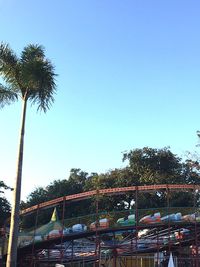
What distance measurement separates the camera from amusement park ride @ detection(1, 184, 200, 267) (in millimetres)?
26578

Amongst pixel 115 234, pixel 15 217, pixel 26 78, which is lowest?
pixel 15 217

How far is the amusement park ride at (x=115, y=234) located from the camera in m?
26.6

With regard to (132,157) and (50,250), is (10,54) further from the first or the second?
(132,157)

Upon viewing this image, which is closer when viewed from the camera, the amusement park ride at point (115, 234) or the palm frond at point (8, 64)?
the palm frond at point (8, 64)

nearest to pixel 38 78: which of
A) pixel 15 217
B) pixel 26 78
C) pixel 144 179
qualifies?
pixel 26 78

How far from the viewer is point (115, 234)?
29.0 metres

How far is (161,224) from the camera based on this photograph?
87.5 feet

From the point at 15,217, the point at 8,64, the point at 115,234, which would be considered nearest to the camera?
the point at 15,217

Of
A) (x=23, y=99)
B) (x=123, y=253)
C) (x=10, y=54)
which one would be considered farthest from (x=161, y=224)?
(x=10, y=54)

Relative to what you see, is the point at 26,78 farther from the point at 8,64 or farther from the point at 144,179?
the point at 144,179

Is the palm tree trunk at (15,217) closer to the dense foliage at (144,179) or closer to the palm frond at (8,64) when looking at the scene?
the palm frond at (8,64)

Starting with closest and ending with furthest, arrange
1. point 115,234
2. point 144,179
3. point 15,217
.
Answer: point 15,217 → point 115,234 → point 144,179

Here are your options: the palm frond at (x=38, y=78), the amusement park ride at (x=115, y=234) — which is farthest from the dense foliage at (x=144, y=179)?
the palm frond at (x=38, y=78)

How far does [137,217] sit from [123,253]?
3.58 m
